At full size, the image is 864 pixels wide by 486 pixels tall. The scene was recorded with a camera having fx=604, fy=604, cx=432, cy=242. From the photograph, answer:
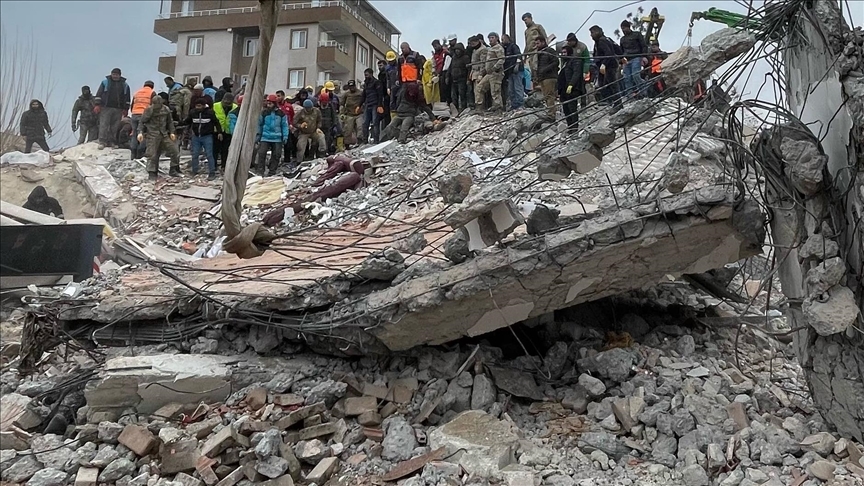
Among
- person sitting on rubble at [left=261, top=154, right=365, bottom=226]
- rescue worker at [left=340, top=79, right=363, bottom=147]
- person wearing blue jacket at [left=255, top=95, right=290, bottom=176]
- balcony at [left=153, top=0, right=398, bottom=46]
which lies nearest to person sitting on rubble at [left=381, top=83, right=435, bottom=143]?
rescue worker at [left=340, top=79, right=363, bottom=147]

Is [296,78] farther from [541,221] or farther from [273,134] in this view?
[273,134]

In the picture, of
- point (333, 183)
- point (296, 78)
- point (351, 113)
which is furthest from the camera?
point (351, 113)

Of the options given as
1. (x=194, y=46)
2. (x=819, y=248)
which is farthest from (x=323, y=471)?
(x=819, y=248)

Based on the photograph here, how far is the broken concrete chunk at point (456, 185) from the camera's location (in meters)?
3.87

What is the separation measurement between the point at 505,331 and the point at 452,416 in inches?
37.6

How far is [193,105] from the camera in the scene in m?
10.5

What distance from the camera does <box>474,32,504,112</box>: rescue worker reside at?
10.9 meters

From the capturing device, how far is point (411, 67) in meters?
11.8

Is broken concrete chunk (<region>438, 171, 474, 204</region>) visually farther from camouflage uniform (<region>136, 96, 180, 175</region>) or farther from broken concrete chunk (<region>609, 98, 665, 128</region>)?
camouflage uniform (<region>136, 96, 180, 175</region>)

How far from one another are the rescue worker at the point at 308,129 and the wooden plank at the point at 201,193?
6.87 feet

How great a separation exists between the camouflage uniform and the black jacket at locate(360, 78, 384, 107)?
12.1 feet

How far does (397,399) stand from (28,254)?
228 cm

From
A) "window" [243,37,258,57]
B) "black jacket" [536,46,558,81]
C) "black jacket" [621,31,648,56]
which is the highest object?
"black jacket" [621,31,648,56]

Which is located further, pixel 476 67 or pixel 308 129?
pixel 308 129
